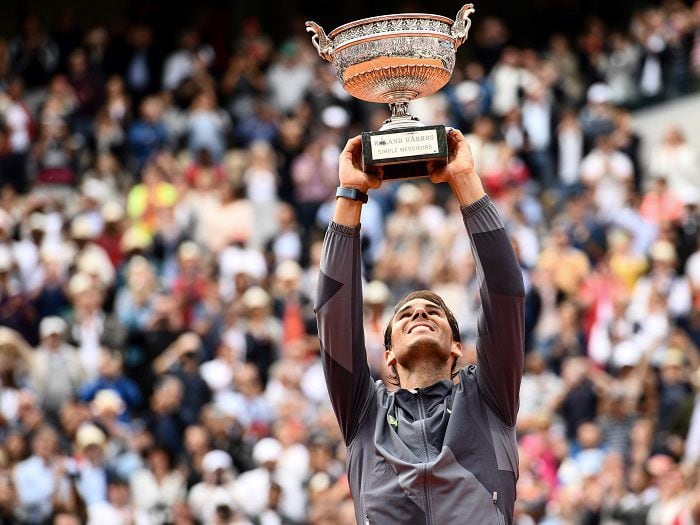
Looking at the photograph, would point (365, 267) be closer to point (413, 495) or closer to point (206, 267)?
point (206, 267)

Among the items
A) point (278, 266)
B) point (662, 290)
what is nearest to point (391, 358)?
point (662, 290)

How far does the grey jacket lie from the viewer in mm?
4977

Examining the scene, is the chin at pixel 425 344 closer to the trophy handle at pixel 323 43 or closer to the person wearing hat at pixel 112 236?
the trophy handle at pixel 323 43

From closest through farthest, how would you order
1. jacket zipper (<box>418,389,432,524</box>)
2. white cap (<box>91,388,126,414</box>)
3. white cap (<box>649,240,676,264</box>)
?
jacket zipper (<box>418,389,432,524</box>), white cap (<box>91,388,126,414</box>), white cap (<box>649,240,676,264</box>)

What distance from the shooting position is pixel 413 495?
4.97m

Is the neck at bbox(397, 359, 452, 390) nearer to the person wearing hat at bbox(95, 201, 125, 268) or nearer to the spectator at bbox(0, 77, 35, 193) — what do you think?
the person wearing hat at bbox(95, 201, 125, 268)

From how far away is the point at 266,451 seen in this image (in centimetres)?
1247

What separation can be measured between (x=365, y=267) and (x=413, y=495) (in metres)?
10.6

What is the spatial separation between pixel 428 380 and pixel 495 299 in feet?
1.39

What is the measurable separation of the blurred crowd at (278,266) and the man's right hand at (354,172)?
6.06m

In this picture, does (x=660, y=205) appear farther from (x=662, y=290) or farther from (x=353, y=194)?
(x=353, y=194)

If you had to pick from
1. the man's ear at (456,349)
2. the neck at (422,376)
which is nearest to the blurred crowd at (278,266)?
the man's ear at (456,349)

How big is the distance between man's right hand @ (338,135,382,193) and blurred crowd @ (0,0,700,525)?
19.9 feet

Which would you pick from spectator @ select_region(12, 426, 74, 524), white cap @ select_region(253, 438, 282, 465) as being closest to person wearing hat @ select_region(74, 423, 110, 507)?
spectator @ select_region(12, 426, 74, 524)
